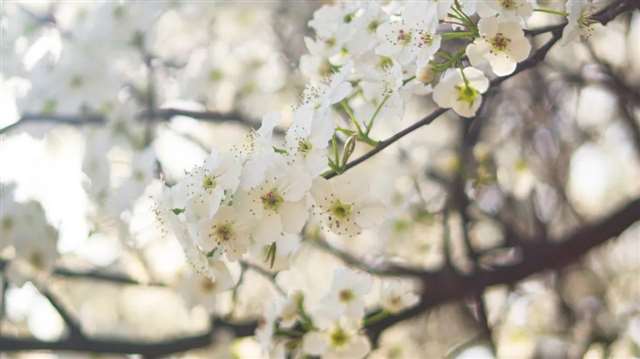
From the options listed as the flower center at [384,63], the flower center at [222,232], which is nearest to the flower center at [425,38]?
the flower center at [384,63]

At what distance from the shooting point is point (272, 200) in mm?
1007

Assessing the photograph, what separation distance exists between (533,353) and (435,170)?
0.67m

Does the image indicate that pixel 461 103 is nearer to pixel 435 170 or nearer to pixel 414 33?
pixel 414 33

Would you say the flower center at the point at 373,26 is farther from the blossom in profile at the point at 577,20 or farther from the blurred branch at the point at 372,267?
the blurred branch at the point at 372,267

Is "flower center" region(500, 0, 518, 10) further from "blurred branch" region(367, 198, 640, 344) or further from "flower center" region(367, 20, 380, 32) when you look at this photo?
"blurred branch" region(367, 198, 640, 344)

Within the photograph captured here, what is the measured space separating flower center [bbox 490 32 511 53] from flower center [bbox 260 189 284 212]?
0.35 m

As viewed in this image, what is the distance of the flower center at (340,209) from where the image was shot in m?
1.08

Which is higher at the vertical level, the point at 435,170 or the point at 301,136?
the point at 301,136

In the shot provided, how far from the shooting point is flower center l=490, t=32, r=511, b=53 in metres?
1.07

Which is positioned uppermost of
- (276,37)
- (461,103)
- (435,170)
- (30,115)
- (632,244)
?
(30,115)

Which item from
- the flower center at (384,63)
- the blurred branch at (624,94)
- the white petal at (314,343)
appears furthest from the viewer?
the blurred branch at (624,94)

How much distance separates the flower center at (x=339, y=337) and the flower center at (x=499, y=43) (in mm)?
620

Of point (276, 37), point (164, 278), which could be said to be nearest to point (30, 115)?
point (164, 278)

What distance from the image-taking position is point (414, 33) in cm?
110
